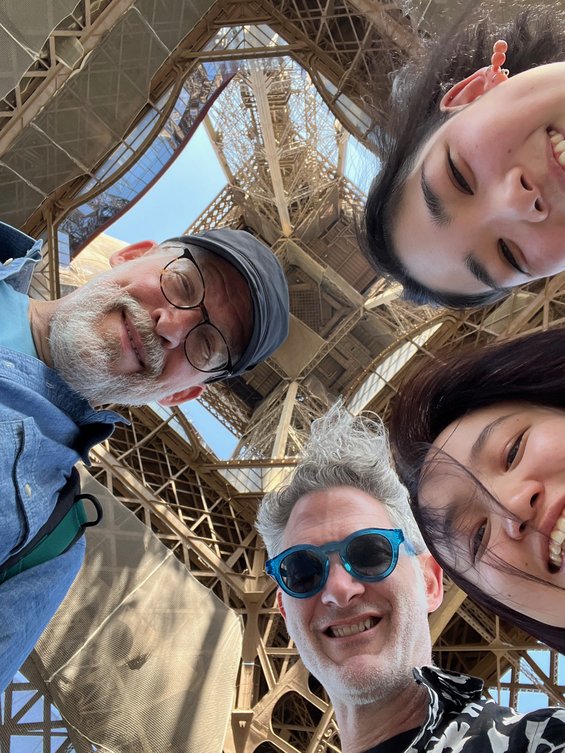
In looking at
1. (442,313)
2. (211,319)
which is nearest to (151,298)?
(211,319)

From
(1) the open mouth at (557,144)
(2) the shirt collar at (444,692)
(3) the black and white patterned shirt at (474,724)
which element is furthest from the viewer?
(2) the shirt collar at (444,692)

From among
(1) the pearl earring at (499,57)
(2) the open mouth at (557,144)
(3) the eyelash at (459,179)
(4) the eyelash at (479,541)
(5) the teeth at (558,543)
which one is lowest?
(4) the eyelash at (479,541)

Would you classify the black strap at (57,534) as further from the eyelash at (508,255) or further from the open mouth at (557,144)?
the open mouth at (557,144)

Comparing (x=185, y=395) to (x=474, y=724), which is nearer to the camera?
(x=474, y=724)

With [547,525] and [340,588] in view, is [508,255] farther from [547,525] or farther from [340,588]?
[340,588]

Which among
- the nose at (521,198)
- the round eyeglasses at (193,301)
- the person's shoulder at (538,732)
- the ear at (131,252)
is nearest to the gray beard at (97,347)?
the round eyeglasses at (193,301)

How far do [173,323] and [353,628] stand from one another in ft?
5.02

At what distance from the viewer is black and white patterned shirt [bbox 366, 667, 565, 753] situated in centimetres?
157

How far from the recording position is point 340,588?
2.61m

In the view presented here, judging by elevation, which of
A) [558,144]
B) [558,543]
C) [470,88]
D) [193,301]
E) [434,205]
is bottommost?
[193,301]

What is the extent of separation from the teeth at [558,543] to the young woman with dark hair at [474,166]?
92 centimetres

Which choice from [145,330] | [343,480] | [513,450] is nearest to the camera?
[513,450]

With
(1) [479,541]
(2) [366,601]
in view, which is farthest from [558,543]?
(2) [366,601]

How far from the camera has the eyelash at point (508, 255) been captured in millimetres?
2014
